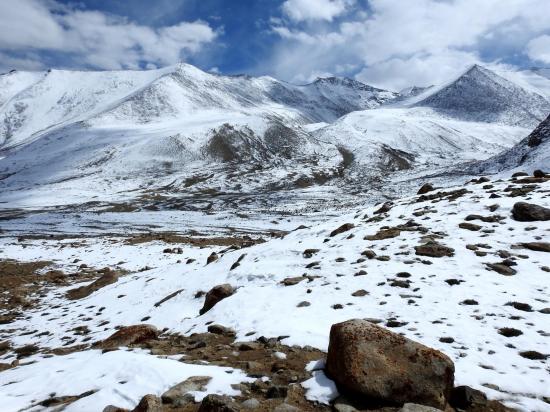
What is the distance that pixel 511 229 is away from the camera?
1578 cm

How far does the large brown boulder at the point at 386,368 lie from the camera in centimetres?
702

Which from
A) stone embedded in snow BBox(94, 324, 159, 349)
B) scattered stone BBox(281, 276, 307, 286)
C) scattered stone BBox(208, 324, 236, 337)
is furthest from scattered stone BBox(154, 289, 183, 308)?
scattered stone BBox(208, 324, 236, 337)

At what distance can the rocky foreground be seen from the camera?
7230 mm

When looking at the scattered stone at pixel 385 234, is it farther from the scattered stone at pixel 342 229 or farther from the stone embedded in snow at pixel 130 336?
the stone embedded in snow at pixel 130 336

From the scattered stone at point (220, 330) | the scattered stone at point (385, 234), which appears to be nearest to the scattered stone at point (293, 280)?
the scattered stone at point (220, 330)

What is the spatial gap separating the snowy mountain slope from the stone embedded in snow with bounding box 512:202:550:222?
73.8 m

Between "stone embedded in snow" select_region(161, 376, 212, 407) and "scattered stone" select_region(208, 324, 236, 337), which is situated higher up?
"stone embedded in snow" select_region(161, 376, 212, 407)

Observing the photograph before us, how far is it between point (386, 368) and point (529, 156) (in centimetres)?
11759

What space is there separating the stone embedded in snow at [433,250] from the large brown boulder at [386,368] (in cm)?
751

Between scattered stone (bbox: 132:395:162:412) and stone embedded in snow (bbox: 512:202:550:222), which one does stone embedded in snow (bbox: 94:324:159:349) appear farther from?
stone embedded in snow (bbox: 512:202:550:222)

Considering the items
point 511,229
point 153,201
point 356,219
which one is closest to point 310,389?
point 511,229

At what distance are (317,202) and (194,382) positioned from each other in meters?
142

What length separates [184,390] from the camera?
7387 mm

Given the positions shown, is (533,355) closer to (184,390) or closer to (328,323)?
(328,323)
